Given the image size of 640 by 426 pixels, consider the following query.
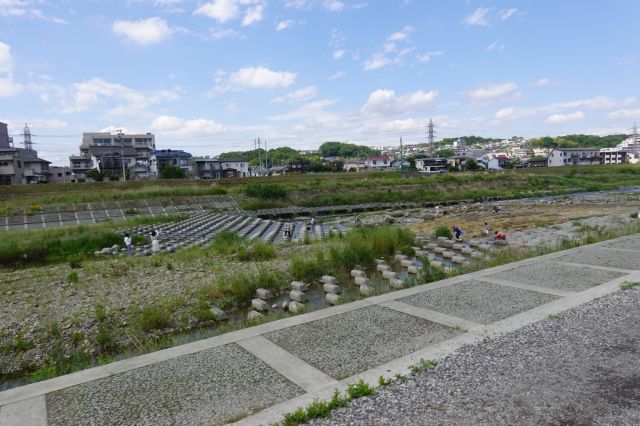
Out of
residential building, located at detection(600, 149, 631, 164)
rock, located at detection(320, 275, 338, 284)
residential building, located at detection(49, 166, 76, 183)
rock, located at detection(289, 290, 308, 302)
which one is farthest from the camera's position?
residential building, located at detection(600, 149, 631, 164)

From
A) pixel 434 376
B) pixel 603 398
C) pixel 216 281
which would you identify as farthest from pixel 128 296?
pixel 603 398

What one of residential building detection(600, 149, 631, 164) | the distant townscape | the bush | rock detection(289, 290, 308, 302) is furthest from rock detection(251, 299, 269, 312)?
residential building detection(600, 149, 631, 164)

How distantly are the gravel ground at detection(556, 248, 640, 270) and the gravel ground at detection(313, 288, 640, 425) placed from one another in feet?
19.5

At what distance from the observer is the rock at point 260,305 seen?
36.4 feet

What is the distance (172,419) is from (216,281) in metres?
7.67

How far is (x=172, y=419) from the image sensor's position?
17.5 feet

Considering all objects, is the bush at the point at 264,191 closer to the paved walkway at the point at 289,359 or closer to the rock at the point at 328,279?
the rock at the point at 328,279

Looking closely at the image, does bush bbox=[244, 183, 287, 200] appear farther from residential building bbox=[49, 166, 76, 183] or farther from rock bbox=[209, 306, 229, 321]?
residential building bbox=[49, 166, 76, 183]

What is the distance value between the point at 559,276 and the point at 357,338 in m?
7.06

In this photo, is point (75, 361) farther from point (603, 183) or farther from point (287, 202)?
point (603, 183)

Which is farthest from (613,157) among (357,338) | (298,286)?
(357,338)

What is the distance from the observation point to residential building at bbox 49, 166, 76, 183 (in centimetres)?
6031

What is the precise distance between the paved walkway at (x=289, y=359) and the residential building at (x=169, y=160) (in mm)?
60538

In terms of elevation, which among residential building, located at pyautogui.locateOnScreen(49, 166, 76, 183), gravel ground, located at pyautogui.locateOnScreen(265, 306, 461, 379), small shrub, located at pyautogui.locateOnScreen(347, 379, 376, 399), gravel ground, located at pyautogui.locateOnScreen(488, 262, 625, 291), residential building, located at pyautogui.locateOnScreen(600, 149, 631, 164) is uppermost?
residential building, located at pyautogui.locateOnScreen(49, 166, 76, 183)
